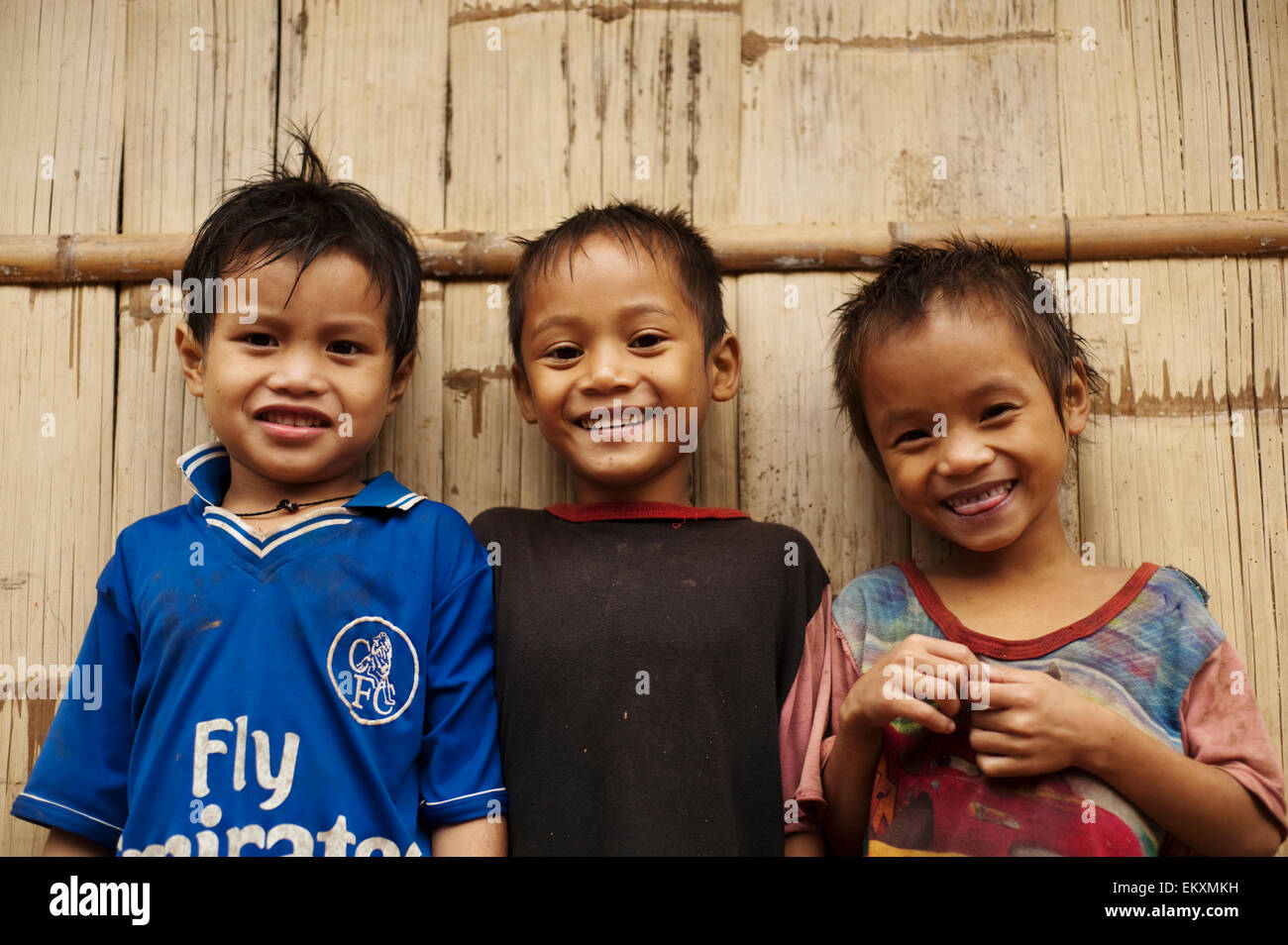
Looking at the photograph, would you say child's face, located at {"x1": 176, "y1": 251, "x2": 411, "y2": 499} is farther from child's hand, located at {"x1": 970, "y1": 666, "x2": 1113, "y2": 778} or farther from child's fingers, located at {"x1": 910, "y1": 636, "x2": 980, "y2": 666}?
child's hand, located at {"x1": 970, "y1": 666, "x2": 1113, "y2": 778}

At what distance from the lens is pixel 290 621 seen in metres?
1.50

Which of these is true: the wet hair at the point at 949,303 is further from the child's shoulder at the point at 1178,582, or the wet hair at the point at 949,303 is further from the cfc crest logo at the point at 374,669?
the cfc crest logo at the point at 374,669

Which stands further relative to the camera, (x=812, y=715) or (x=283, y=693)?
(x=812, y=715)

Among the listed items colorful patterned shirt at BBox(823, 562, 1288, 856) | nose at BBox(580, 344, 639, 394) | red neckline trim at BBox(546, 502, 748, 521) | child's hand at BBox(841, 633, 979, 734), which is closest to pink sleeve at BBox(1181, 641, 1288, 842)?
colorful patterned shirt at BBox(823, 562, 1288, 856)

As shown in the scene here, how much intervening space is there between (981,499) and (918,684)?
1.18 feet

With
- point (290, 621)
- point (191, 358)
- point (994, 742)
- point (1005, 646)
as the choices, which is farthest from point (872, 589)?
point (191, 358)

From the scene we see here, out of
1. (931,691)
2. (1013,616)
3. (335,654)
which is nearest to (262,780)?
(335,654)

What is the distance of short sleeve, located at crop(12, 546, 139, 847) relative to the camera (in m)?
1.50

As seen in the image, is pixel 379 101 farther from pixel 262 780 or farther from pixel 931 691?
pixel 931 691

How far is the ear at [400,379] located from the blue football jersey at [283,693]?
0.19m

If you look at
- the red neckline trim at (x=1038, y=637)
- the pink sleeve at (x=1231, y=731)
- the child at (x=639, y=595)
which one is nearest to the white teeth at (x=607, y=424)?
the child at (x=639, y=595)

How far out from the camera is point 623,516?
1674mm

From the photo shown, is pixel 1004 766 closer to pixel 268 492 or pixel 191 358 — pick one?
pixel 268 492
